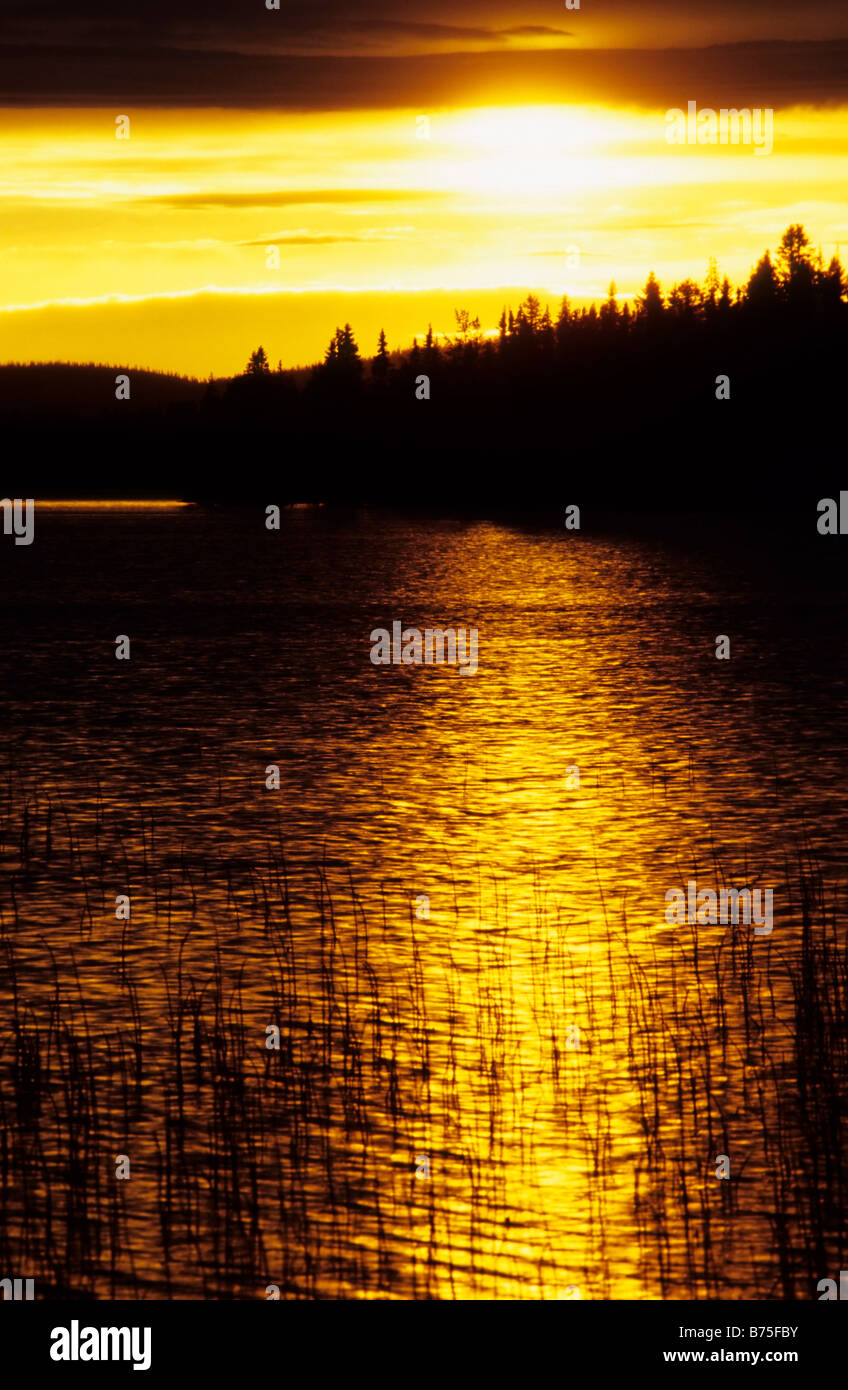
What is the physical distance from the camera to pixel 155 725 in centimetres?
5541

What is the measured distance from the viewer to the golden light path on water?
676 inches

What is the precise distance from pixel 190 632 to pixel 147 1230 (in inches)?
2982

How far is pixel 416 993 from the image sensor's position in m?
25.0

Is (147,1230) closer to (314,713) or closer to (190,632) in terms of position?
(314,713)

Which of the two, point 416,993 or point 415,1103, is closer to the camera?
point 415,1103

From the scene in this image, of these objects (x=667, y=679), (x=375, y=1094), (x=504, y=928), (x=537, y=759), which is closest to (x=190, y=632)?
(x=667, y=679)

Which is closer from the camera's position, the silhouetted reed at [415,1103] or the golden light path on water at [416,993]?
the silhouetted reed at [415,1103]

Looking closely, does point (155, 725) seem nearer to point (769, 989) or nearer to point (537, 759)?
point (537, 759)

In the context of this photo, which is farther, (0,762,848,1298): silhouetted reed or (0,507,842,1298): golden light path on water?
(0,507,842,1298): golden light path on water

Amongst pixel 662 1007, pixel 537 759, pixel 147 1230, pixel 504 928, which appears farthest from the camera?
pixel 537 759

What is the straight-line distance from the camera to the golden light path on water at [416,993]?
1717 cm

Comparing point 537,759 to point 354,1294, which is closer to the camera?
point 354,1294

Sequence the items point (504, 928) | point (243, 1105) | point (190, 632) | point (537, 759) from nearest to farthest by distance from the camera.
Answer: point (243, 1105), point (504, 928), point (537, 759), point (190, 632)

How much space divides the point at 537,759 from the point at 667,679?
21.7 metres
